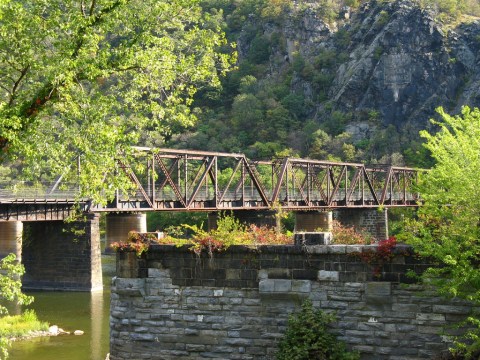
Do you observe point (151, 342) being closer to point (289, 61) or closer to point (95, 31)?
point (95, 31)

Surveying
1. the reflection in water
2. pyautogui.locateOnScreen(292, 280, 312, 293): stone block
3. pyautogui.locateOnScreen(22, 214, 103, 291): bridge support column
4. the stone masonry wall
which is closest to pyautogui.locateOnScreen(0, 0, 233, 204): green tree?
the stone masonry wall

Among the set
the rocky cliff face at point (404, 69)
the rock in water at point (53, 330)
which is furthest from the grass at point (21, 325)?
the rocky cliff face at point (404, 69)

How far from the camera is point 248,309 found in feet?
50.8

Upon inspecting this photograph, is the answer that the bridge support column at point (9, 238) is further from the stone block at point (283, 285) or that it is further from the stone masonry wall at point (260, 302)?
the stone block at point (283, 285)

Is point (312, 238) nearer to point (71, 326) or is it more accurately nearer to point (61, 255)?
point (71, 326)

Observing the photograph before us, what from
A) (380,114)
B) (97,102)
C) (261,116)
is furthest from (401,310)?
(261,116)

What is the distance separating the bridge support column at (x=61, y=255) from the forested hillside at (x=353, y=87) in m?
53.0

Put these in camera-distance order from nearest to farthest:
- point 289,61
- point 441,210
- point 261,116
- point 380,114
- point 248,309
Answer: point 441,210
point 248,309
point 380,114
point 261,116
point 289,61

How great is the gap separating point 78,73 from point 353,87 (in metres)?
100

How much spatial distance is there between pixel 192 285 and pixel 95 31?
6.03 meters

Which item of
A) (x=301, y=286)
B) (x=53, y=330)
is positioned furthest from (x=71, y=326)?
(x=301, y=286)

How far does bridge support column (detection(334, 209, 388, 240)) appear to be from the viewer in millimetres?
67000

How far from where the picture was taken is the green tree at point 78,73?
43.9ft

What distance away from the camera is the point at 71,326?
31656mm
